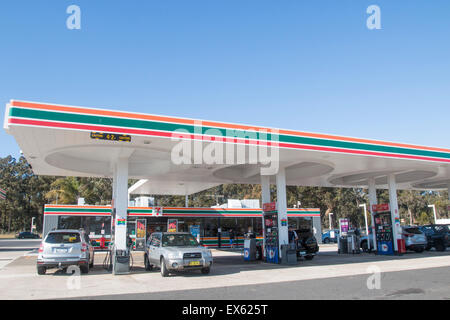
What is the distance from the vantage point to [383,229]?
64.8 ft

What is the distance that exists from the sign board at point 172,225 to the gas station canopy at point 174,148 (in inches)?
178

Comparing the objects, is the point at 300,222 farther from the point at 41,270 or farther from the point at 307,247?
the point at 41,270

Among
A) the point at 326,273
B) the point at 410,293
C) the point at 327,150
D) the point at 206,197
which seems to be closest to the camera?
the point at 410,293

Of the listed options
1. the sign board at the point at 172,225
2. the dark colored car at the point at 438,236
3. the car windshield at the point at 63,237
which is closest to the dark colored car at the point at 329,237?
the dark colored car at the point at 438,236

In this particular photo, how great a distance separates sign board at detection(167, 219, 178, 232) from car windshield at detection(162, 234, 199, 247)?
41.3 feet

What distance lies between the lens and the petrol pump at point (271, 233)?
1611cm

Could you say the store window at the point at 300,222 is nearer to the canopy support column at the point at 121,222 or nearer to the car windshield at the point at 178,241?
the car windshield at the point at 178,241

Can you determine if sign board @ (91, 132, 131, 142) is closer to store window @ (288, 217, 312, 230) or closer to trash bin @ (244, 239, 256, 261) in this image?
trash bin @ (244, 239, 256, 261)

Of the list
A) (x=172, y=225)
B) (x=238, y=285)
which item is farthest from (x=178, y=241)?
(x=172, y=225)

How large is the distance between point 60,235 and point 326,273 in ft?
30.4

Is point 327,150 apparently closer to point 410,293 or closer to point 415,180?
point 410,293

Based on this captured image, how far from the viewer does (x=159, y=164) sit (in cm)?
1720

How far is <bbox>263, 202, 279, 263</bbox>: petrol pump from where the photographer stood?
16.1m
